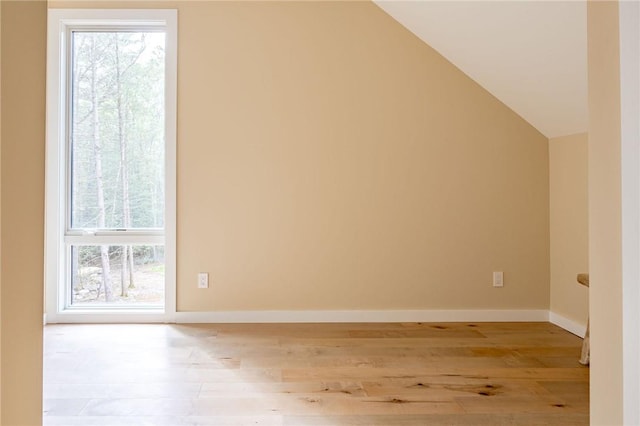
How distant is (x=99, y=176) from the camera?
4023 millimetres

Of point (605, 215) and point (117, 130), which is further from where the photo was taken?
point (117, 130)

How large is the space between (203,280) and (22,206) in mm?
2698

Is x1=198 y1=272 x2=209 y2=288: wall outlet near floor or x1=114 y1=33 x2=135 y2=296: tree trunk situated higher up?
x1=114 y1=33 x2=135 y2=296: tree trunk

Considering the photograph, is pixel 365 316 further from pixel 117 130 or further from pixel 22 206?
pixel 22 206

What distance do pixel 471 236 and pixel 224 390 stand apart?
236cm

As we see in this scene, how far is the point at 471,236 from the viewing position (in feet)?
13.2

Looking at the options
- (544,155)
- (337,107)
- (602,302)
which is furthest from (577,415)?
(337,107)

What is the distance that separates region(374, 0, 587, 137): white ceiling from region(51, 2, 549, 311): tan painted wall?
0.18 meters

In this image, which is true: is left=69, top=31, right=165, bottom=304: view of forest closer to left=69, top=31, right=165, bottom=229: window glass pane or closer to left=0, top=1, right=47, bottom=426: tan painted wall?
left=69, top=31, right=165, bottom=229: window glass pane

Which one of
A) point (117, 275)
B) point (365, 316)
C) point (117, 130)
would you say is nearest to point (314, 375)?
point (365, 316)

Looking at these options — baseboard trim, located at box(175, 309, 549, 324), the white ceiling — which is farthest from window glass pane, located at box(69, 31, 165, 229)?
the white ceiling

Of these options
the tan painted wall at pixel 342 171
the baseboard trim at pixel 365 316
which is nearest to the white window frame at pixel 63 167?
the tan painted wall at pixel 342 171

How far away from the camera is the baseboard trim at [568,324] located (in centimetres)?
355

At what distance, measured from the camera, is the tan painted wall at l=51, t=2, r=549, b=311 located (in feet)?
12.9
